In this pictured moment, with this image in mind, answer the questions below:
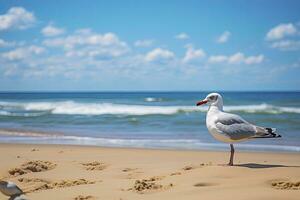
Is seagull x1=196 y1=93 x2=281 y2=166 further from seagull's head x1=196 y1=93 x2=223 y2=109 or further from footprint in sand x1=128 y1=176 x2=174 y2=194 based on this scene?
footprint in sand x1=128 y1=176 x2=174 y2=194

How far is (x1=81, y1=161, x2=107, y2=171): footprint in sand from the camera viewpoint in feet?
22.2

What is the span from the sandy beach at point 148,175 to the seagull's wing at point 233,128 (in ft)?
1.47

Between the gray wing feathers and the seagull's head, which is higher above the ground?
the seagull's head

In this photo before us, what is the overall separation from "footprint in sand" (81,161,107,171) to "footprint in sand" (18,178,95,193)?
118cm

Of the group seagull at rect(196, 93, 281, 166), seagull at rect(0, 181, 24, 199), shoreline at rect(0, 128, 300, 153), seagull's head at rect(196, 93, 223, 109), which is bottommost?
shoreline at rect(0, 128, 300, 153)

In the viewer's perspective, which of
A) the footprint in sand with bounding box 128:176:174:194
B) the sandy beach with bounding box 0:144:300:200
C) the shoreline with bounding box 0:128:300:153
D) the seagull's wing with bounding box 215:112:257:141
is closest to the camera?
the sandy beach with bounding box 0:144:300:200

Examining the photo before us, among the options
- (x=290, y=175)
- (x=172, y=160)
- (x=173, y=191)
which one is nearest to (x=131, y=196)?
(x=173, y=191)

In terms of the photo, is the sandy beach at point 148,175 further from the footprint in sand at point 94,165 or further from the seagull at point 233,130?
the seagull at point 233,130

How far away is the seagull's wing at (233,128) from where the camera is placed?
6312 mm

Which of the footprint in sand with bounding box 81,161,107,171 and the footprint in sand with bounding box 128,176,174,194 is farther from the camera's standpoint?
the footprint in sand with bounding box 81,161,107,171

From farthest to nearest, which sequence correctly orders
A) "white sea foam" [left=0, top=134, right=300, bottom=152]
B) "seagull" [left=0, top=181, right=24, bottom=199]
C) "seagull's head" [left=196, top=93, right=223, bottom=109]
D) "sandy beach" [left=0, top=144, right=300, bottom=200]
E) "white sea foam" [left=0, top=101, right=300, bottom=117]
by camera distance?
"white sea foam" [left=0, top=101, right=300, bottom=117] → "white sea foam" [left=0, top=134, right=300, bottom=152] → "seagull's head" [left=196, top=93, right=223, bottom=109] → "sandy beach" [left=0, top=144, right=300, bottom=200] → "seagull" [left=0, top=181, right=24, bottom=199]

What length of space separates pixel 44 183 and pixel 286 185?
2953 millimetres

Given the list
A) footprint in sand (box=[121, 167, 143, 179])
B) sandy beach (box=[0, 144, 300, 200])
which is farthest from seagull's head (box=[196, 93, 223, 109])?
footprint in sand (box=[121, 167, 143, 179])

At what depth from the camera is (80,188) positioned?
16.4 feet
